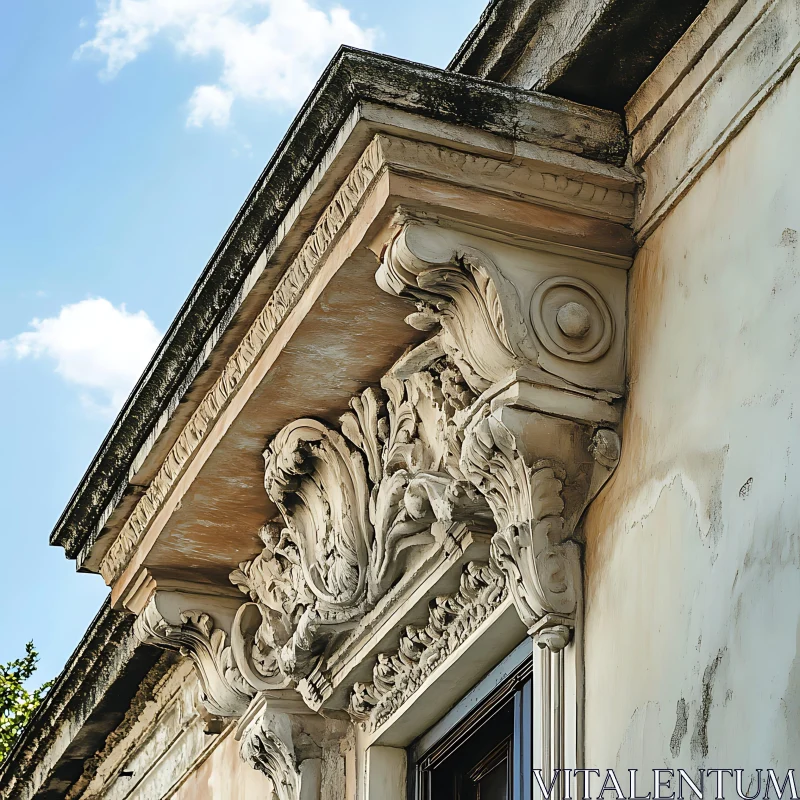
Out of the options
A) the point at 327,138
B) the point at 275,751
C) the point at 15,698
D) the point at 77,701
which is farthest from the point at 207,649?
the point at 15,698

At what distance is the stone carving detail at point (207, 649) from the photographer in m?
4.97

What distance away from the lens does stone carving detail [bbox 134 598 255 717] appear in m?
4.97

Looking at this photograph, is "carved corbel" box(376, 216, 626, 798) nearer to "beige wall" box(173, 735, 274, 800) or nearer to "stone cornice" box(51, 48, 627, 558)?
"stone cornice" box(51, 48, 627, 558)

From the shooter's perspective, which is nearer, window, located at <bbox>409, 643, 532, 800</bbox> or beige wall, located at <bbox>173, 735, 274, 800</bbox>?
window, located at <bbox>409, 643, 532, 800</bbox>

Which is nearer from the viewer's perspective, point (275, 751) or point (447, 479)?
point (447, 479)

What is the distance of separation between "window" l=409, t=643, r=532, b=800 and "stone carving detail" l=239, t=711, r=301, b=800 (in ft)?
1.41

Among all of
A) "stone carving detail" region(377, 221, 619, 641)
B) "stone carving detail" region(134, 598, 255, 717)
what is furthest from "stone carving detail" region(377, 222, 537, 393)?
"stone carving detail" region(134, 598, 255, 717)

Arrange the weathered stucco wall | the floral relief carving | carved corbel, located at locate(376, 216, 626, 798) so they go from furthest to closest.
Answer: the floral relief carving, carved corbel, located at locate(376, 216, 626, 798), the weathered stucco wall

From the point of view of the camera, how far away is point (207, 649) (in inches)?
200

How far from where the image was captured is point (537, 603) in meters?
3.26

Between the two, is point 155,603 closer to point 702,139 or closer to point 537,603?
point 537,603

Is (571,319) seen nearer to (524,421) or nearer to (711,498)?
(524,421)

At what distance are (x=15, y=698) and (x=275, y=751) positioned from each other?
20.0ft

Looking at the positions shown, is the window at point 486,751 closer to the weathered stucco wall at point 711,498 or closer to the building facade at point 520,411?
the building facade at point 520,411
